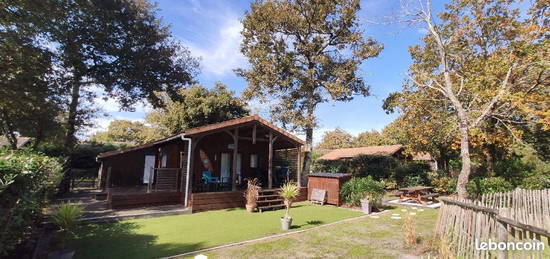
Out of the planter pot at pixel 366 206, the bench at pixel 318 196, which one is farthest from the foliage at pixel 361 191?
the bench at pixel 318 196

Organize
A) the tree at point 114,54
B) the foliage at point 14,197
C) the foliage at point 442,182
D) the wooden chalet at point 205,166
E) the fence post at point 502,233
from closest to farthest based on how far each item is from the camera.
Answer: the foliage at point 14,197 < the fence post at point 502,233 < the wooden chalet at point 205,166 < the tree at point 114,54 < the foliage at point 442,182

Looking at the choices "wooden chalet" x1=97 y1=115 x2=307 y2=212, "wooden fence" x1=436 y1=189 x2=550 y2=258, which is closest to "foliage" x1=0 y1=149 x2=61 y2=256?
"wooden chalet" x1=97 y1=115 x2=307 y2=212

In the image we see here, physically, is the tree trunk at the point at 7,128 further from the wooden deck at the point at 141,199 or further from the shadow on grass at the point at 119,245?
the shadow on grass at the point at 119,245

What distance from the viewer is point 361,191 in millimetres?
11867

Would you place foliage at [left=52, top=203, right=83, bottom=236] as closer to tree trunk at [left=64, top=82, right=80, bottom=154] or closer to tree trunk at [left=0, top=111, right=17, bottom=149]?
tree trunk at [left=64, top=82, right=80, bottom=154]

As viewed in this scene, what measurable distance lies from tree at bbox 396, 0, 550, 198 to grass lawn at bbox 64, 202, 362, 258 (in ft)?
22.4

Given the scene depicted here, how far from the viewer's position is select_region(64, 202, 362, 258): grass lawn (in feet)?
20.0

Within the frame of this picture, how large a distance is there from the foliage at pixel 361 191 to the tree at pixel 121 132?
4826cm

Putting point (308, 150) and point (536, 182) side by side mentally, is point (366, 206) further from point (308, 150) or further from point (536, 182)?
point (536, 182)

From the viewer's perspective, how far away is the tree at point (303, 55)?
17.9 meters

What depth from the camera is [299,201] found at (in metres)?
14.0

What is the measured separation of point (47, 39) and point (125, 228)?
385 inches

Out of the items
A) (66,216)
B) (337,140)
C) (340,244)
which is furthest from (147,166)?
(337,140)

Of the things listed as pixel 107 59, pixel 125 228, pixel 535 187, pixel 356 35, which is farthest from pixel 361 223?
pixel 107 59
